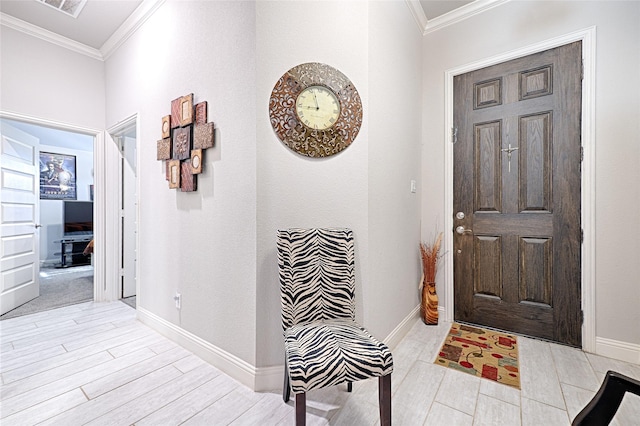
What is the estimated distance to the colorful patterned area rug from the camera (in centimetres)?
182

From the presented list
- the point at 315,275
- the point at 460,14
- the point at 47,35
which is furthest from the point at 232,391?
the point at 47,35

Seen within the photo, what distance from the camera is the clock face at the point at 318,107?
5.63 ft

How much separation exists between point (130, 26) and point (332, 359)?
11.7 feet

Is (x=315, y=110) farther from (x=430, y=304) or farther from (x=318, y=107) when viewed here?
(x=430, y=304)

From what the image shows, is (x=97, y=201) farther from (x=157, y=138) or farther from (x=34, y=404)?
(x=34, y=404)

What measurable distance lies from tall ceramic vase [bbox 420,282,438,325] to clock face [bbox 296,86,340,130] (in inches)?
72.3

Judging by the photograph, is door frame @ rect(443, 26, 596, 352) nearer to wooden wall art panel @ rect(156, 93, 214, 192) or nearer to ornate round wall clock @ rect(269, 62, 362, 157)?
ornate round wall clock @ rect(269, 62, 362, 157)

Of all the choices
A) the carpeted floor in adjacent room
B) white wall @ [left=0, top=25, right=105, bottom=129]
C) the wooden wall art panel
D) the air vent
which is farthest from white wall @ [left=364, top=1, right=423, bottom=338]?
the carpeted floor in adjacent room

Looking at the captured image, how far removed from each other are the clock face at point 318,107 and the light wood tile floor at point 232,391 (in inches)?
64.3

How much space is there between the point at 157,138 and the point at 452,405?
2983 mm

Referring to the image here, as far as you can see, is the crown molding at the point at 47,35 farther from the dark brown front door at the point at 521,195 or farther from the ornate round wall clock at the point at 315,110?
the dark brown front door at the point at 521,195

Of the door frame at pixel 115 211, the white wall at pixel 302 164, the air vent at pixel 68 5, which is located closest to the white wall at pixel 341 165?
the white wall at pixel 302 164

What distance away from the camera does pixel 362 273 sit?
1.85 metres

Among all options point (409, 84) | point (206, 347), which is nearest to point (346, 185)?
point (409, 84)
